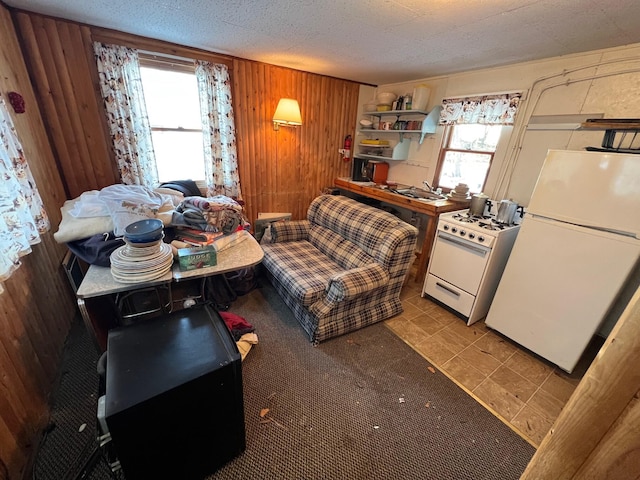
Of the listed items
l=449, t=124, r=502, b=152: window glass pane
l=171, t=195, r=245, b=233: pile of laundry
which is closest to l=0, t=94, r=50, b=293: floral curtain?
l=171, t=195, r=245, b=233: pile of laundry

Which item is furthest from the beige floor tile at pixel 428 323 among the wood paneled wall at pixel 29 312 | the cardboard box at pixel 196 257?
the wood paneled wall at pixel 29 312

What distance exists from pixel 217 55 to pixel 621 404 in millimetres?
3639

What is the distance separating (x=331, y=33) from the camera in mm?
2072

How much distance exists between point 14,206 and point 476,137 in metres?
3.92

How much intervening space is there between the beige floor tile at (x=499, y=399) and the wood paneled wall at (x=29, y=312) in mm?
2533

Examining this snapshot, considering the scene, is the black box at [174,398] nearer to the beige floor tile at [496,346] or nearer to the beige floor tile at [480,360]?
the beige floor tile at [480,360]

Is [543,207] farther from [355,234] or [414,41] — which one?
[414,41]

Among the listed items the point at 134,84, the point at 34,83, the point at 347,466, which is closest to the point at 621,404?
the point at 347,466

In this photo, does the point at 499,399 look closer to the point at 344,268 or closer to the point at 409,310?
the point at 409,310

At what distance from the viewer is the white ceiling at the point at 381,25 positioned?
1.58 metres

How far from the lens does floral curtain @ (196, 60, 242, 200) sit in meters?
2.76

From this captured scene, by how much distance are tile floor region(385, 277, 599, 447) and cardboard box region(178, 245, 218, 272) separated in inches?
64.7

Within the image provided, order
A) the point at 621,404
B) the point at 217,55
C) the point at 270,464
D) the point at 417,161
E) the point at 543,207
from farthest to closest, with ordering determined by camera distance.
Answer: the point at 417,161 → the point at 217,55 → the point at 543,207 → the point at 270,464 → the point at 621,404

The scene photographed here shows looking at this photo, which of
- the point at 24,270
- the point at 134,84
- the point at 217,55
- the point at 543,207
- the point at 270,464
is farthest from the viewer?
the point at 217,55
